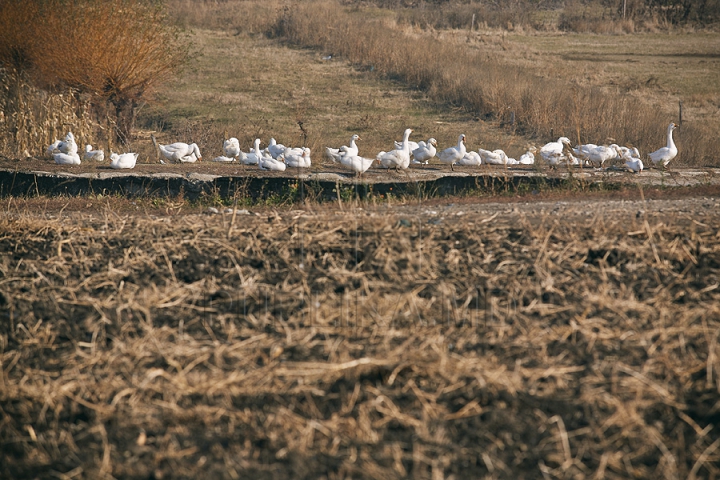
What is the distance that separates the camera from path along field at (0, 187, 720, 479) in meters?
4.85

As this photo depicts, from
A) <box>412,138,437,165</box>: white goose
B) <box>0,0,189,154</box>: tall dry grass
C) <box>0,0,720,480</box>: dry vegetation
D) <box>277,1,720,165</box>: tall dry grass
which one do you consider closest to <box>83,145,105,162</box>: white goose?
<box>0,0,189,154</box>: tall dry grass

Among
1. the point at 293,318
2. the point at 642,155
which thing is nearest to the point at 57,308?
the point at 293,318

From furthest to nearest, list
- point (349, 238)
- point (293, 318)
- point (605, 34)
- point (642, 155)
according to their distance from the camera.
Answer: point (605, 34) → point (642, 155) → point (349, 238) → point (293, 318)

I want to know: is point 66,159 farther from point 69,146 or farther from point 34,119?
point 34,119

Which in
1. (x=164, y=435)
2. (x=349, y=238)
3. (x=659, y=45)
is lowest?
(x=164, y=435)

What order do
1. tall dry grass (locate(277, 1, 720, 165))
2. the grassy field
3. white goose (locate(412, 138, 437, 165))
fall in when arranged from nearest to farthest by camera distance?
white goose (locate(412, 138, 437, 165))
tall dry grass (locate(277, 1, 720, 165))
the grassy field

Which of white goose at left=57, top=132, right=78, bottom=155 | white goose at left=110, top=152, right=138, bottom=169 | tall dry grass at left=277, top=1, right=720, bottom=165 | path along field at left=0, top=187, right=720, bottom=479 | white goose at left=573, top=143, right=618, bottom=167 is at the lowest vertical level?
path along field at left=0, top=187, right=720, bottom=479

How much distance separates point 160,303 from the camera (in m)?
6.48

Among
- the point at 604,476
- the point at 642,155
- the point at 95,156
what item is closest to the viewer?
the point at 604,476

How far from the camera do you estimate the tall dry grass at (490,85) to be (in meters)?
18.3

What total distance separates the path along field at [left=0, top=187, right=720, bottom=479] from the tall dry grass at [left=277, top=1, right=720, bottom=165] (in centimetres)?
878

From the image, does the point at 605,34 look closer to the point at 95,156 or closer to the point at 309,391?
the point at 95,156

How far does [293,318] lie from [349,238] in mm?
1418

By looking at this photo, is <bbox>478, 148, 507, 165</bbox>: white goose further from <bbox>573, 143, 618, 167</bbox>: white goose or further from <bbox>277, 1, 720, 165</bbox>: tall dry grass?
<bbox>277, 1, 720, 165</bbox>: tall dry grass
